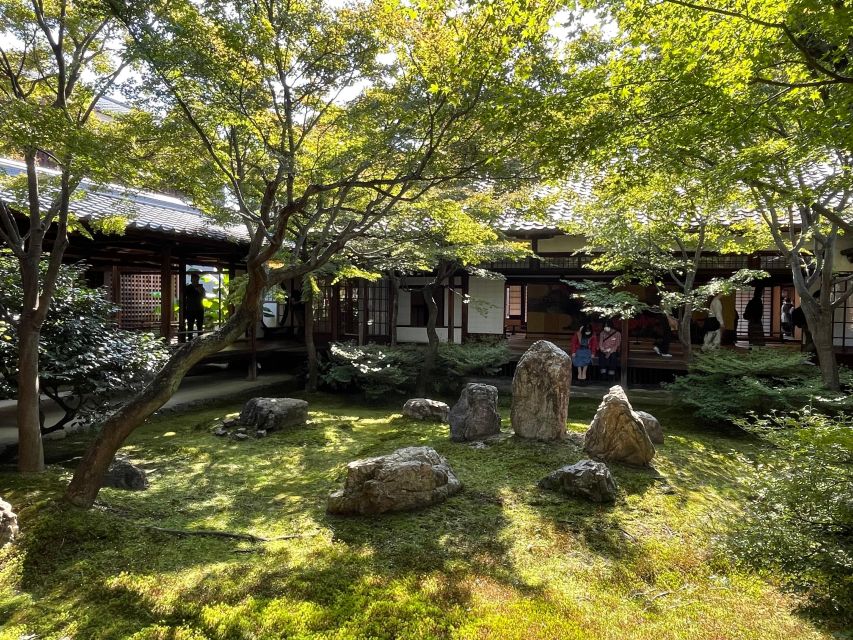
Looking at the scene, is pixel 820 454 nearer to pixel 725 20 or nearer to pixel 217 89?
pixel 725 20

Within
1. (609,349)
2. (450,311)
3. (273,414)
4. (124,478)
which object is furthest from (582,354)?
(124,478)

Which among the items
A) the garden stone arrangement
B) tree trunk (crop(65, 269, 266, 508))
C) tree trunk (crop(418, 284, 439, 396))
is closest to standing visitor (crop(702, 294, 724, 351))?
tree trunk (crop(418, 284, 439, 396))

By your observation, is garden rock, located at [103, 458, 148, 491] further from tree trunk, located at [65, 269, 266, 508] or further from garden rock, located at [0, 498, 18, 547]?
garden rock, located at [0, 498, 18, 547]

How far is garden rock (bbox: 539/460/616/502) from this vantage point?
19.4 ft

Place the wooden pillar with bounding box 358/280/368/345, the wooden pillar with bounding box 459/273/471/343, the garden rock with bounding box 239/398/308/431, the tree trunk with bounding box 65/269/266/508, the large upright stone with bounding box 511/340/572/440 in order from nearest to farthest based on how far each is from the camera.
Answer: the tree trunk with bounding box 65/269/266/508 → the large upright stone with bounding box 511/340/572/440 → the garden rock with bounding box 239/398/308/431 → the wooden pillar with bounding box 358/280/368/345 → the wooden pillar with bounding box 459/273/471/343

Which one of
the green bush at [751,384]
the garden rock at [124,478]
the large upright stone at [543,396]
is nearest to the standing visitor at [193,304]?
the garden rock at [124,478]

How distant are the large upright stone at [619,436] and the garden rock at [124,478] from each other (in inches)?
231

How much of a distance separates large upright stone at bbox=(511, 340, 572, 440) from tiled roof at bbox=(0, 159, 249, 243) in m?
6.17

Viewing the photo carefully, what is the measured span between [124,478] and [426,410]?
5.30 m

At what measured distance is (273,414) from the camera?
923 centimetres

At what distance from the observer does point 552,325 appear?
19.4m

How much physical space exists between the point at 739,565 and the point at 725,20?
449 centimetres

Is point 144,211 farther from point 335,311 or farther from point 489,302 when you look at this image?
point 489,302

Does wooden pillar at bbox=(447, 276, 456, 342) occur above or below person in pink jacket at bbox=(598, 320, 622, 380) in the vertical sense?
above
